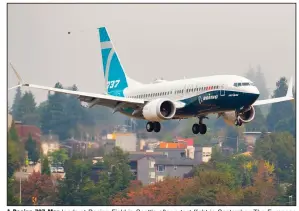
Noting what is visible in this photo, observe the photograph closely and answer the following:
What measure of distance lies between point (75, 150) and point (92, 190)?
4.65 m

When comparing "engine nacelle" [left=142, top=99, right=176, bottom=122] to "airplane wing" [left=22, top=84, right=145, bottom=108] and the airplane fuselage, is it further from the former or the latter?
"airplane wing" [left=22, top=84, right=145, bottom=108]

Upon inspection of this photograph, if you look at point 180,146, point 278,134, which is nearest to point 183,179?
point 180,146

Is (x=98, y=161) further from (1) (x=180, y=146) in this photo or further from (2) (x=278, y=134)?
(2) (x=278, y=134)

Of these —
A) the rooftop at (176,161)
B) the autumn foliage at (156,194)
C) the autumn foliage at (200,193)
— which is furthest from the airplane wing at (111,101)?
the rooftop at (176,161)

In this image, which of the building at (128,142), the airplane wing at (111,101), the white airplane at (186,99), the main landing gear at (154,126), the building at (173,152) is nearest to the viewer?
the white airplane at (186,99)

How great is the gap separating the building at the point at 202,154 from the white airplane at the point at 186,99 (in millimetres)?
17197

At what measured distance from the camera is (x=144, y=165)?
10769 centimetres

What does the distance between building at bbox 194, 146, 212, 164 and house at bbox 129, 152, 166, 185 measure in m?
2.62

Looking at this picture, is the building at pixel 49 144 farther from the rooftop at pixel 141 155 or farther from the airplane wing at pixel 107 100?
the airplane wing at pixel 107 100

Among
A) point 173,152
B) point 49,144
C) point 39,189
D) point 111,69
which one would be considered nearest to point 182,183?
point 173,152

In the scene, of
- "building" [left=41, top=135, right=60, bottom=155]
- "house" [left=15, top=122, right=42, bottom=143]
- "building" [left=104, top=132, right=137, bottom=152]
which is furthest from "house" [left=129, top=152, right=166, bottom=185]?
"house" [left=15, top=122, right=42, bottom=143]

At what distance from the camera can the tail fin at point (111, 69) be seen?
92125 millimetres

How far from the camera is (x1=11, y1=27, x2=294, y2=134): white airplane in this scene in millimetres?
81000

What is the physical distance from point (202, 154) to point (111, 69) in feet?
51.6
